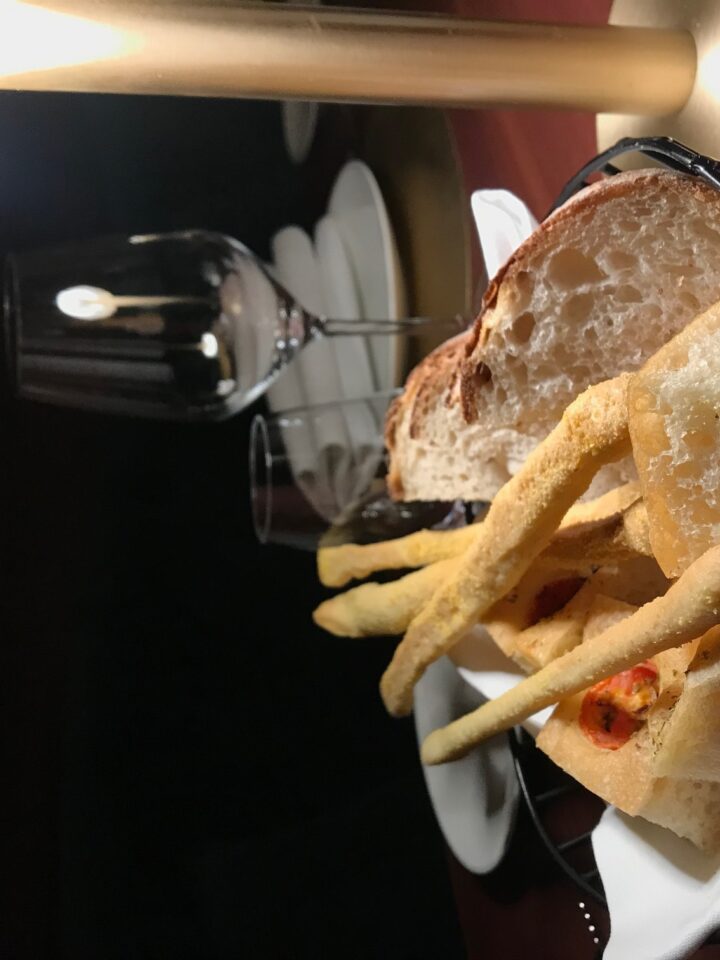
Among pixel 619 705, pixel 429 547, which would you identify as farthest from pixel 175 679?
pixel 619 705

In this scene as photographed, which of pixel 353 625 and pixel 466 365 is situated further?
pixel 353 625

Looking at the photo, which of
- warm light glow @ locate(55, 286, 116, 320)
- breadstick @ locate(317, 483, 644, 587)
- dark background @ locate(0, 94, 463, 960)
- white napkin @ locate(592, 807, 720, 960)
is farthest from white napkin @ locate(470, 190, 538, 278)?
dark background @ locate(0, 94, 463, 960)

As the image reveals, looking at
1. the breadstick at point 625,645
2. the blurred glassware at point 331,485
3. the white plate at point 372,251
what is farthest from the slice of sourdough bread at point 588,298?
the white plate at point 372,251

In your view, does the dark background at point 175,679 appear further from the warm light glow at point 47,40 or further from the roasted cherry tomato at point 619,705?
the warm light glow at point 47,40

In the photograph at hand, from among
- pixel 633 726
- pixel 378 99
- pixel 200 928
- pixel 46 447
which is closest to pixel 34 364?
pixel 46 447

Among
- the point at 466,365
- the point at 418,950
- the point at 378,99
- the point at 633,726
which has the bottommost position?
the point at 418,950

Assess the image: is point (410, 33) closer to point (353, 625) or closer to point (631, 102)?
point (631, 102)

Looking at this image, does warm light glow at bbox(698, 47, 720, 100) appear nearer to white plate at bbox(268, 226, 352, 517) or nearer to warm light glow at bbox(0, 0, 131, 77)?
warm light glow at bbox(0, 0, 131, 77)

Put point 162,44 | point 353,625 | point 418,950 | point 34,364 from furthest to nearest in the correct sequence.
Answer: point 418,950 < point 34,364 < point 353,625 < point 162,44
